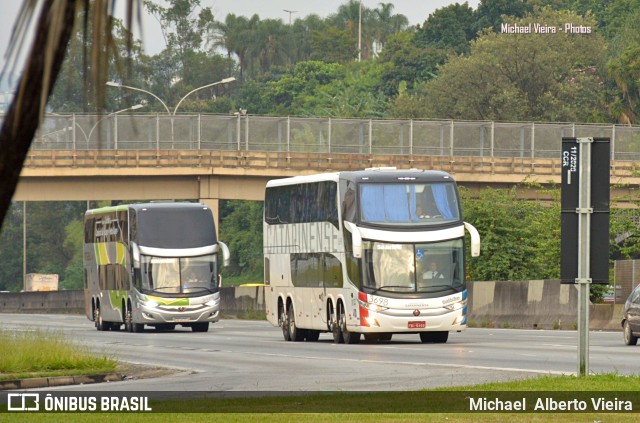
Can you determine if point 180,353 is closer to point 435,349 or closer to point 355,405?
point 435,349

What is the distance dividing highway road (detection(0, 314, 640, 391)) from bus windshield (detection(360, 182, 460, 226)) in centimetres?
266

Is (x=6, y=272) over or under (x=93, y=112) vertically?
under

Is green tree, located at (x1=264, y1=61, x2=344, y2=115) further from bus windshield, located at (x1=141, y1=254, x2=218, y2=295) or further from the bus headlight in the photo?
the bus headlight

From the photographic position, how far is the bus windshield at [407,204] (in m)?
33.1

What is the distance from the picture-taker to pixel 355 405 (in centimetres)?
1529

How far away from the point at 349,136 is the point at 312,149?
172 centimetres

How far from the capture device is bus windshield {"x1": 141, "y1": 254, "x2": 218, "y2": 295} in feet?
147

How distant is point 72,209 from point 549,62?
197 ft

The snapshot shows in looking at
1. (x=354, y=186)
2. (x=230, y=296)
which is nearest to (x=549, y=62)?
(x=230, y=296)

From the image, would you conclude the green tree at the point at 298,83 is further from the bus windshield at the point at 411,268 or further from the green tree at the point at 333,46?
the bus windshield at the point at 411,268

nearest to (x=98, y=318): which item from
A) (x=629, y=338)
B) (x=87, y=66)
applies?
(x=629, y=338)

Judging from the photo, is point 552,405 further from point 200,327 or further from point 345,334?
point 200,327

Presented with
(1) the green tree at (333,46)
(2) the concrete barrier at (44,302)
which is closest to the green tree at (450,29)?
(1) the green tree at (333,46)

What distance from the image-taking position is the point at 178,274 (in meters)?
45.2
